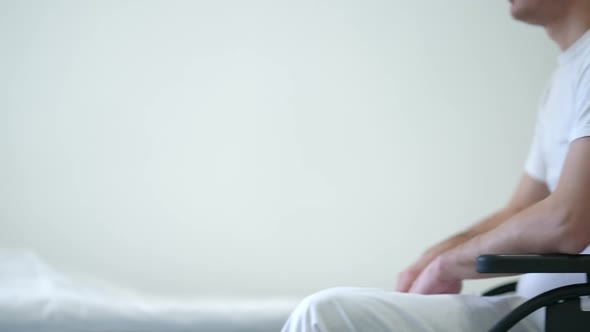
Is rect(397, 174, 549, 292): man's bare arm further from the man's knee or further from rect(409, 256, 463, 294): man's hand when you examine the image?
the man's knee

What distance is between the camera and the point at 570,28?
134 cm

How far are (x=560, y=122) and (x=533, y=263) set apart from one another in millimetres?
521

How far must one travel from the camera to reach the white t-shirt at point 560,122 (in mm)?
1113

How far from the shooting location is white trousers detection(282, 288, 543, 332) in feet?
3.06

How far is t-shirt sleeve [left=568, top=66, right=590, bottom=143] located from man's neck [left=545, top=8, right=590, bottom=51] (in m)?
0.18

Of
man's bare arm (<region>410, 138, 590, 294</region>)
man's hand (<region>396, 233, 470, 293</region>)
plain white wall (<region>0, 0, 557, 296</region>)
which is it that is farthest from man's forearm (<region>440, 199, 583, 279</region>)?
plain white wall (<region>0, 0, 557, 296</region>)

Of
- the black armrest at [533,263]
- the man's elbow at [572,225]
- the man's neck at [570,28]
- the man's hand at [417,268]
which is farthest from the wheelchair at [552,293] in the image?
the man's neck at [570,28]

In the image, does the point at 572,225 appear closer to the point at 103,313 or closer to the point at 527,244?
the point at 527,244

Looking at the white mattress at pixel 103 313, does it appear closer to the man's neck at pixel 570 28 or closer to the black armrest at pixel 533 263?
the black armrest at pixel 533 263

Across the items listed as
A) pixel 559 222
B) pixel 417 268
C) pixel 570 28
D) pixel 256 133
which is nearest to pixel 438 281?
pixel 417 268

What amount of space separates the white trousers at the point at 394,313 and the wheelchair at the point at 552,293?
0.46 feet

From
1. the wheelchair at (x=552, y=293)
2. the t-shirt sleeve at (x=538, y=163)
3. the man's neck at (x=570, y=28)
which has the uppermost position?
the man's neck at (x=570, y=28)

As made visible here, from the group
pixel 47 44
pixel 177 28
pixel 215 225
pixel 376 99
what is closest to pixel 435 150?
pixel 376 99

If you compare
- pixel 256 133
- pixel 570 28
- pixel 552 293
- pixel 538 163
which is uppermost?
pixel 256 133
